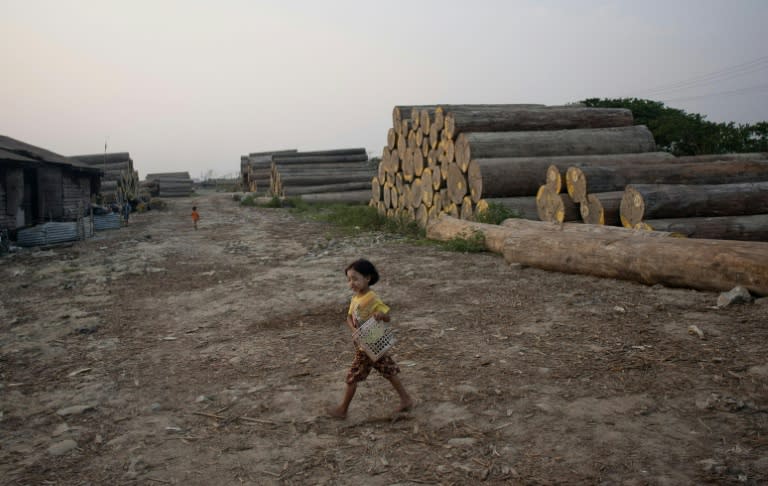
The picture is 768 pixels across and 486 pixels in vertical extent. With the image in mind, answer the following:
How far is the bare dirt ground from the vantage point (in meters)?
2.82

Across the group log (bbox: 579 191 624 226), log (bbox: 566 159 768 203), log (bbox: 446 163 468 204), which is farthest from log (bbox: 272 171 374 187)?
log (bbox: 579 191 624 226)

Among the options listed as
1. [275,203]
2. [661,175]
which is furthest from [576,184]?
[275,203]

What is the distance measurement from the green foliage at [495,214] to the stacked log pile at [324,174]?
12.3 meters

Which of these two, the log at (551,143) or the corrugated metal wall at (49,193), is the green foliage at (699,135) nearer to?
the log at (551,143)

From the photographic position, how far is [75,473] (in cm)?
291

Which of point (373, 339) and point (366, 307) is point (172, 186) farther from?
point (373, 339)

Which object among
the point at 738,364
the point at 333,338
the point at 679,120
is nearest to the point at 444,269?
the point at 333,338

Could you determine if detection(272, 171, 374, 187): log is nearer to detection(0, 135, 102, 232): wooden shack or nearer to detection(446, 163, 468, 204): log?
detection(0, 135, 102, 232): wooden shack

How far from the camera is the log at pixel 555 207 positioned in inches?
368

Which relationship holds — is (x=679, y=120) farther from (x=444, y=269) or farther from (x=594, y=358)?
(x=594, y=358)

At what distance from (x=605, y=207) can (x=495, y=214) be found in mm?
2045

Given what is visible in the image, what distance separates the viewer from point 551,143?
448 inches

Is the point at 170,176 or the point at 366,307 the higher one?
the point at 170,176

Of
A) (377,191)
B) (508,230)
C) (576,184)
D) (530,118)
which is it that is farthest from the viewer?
→ (377,191)
